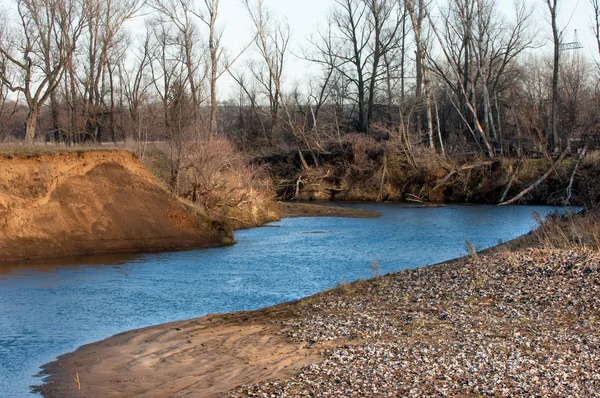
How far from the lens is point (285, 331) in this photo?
11445mm

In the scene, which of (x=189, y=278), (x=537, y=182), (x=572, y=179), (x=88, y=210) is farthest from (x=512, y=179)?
(x=189, y=278)

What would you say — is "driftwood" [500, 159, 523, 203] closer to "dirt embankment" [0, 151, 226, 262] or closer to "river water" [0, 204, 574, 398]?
"river water" [0, 204, 574, 398]

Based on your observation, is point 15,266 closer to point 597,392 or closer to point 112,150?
point 112,150

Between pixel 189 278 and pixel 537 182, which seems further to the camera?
pixel 537 182

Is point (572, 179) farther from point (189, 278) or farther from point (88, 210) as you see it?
point (189, 278)

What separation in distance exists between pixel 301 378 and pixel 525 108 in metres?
38.7

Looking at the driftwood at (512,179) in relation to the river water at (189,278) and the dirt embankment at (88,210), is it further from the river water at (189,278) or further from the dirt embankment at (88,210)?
the dirt embankment at (88,210)

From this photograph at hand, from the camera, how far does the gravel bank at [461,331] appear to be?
323 inches

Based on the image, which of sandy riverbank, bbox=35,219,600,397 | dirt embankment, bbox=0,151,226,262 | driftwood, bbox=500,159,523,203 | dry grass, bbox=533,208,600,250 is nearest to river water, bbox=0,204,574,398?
sandy riverbank, bbox=35,219,600,397

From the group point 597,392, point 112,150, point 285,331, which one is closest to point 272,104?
point 112,150

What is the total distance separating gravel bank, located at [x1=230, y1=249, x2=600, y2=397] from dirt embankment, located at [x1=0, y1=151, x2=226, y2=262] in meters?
11.0

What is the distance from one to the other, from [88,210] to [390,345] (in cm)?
1617

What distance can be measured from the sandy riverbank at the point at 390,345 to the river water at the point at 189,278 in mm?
1001

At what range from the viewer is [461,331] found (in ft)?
35.0
